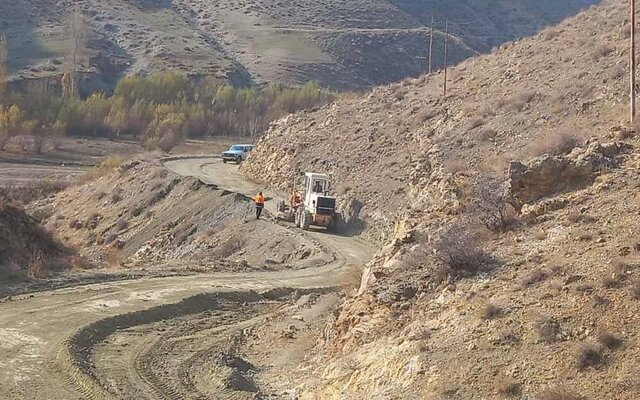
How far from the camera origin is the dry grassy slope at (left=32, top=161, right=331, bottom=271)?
106 ft

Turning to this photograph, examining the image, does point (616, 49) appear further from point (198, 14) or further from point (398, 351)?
point (198, 14)

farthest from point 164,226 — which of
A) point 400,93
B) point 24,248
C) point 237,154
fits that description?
point 237,154

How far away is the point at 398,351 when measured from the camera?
11727 millimetres

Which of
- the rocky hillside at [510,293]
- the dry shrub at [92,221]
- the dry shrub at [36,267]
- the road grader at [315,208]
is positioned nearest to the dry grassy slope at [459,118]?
the road grader at [315,208]

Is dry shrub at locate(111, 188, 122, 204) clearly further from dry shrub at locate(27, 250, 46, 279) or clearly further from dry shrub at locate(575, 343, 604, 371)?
dry shrub at locate(575, 343, 604, 371)

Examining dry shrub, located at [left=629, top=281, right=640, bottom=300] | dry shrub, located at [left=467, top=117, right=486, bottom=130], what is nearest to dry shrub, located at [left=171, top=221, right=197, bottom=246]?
dry shrub, located at [left=467, top=117, right=486, bottom=130]

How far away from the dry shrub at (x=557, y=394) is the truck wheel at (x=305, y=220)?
2689 centimetres

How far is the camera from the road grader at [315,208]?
36094mm

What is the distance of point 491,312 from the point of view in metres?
11.4

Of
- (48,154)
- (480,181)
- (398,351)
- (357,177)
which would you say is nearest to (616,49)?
(357,177)

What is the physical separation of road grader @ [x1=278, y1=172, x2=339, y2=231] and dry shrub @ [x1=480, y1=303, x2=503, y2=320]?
24269mm

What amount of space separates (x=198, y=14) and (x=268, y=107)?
6538 centimetres

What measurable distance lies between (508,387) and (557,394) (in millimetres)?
Result: 729

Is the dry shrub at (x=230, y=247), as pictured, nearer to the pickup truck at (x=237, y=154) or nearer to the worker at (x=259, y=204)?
the worker at (x=259, y=204)
